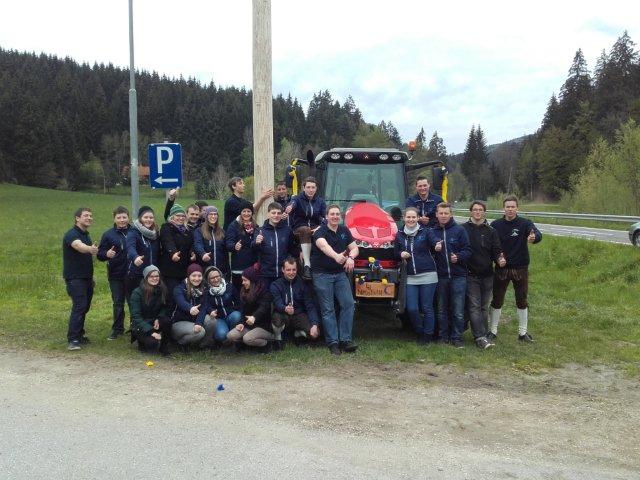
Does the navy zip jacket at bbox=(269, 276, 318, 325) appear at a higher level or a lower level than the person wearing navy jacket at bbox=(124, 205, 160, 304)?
lower

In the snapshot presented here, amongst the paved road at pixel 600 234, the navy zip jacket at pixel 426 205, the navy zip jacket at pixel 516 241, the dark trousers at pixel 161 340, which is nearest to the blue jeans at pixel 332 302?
the navy zip jacket at pixel 426 205

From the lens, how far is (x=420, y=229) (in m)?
7.66

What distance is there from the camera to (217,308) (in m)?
7.38

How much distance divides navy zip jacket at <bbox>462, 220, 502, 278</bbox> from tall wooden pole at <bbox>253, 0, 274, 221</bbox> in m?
3.13

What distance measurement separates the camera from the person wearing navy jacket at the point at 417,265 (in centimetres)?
762

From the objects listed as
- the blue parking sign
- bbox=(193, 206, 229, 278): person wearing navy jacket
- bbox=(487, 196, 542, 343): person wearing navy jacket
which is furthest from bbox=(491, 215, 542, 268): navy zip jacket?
the blue parking sign

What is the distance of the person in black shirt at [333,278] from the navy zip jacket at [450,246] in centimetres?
124

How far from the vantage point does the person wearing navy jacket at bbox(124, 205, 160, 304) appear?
7574mm

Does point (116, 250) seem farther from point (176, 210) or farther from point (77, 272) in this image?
point (176, 210)

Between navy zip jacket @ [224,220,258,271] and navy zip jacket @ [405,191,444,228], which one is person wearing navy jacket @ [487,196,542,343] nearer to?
navy zip jacket @ [405,191,444,228]

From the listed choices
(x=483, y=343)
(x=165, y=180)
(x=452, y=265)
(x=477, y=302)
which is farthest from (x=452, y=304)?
(x=165, y=180)

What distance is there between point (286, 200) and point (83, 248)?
126 inches

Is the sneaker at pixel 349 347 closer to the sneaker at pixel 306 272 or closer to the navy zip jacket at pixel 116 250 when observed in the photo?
the sneaker at pixel 306 272

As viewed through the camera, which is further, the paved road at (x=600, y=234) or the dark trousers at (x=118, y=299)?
the paved road at (x=600, y=234)
